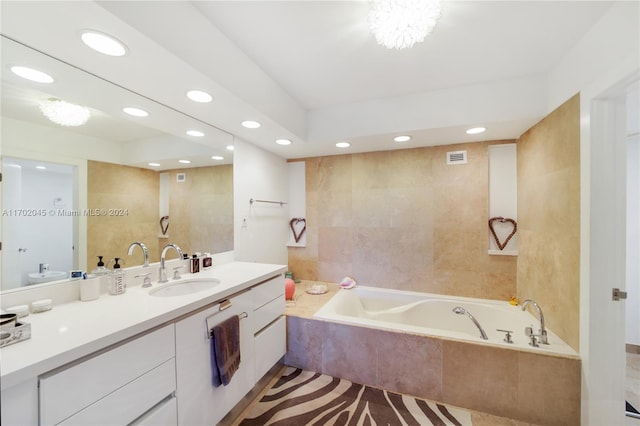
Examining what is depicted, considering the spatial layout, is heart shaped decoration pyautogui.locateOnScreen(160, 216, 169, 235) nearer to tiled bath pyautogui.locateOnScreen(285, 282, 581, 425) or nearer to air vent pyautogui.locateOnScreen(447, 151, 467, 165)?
tiled bath pyautogui.locateOnScreen(285, 282, 581, 425)

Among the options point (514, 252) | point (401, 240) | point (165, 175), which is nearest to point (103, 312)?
point (165, 175)

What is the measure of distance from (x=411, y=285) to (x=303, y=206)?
1662 millimetres

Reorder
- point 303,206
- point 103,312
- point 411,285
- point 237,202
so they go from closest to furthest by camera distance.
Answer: point 103,312
point 237,202
point 411,285
point 303,206

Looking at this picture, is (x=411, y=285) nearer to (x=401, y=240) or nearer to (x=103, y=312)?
(x=401, y=240)

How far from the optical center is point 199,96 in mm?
1574

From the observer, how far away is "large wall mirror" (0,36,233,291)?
3.64 ft

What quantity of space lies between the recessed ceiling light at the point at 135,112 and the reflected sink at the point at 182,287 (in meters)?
1.13

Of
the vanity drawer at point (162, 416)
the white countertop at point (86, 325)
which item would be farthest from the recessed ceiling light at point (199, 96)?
the vanity drawer at point (162, 416)

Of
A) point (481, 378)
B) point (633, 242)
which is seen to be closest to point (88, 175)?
point (481, 378)

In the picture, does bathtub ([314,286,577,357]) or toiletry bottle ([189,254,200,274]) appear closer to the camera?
toiletry bottle ([189,254,200,274])

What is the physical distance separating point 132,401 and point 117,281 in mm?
677

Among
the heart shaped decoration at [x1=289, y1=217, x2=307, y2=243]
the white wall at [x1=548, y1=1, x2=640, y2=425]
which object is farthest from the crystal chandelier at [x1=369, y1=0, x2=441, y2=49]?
the heart shaped decoration at [x1=289, y1=217, x2=307, y2=243]

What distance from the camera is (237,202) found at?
2.37 metres

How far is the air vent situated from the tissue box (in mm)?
3191
